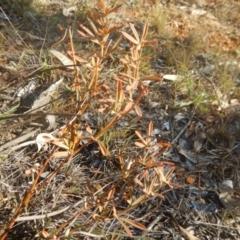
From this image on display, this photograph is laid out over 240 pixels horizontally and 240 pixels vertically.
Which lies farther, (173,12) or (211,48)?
(173,12)

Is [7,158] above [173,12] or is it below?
below

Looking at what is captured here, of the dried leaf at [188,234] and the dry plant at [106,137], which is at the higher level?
the dry plant at [106,137]

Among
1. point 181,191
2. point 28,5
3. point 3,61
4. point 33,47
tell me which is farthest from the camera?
point 28,5

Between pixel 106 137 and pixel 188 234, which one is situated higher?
pixel 106 137

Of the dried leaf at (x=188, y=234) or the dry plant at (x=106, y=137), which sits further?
the dried leaf at (x=188, y=234)

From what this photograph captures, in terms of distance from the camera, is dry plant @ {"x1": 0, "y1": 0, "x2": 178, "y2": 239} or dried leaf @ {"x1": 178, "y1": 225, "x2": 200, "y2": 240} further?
dried leaf @ {"x1": 178, "y1": 225, "x2": 200, "y2": 240}

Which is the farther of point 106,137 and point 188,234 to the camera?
point 106,137

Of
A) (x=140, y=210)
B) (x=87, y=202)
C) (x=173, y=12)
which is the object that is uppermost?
(x=173, y=12)

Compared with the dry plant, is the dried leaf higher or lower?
lower

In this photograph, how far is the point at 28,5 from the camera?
2797mm

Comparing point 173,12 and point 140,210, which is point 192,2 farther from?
point 140,210

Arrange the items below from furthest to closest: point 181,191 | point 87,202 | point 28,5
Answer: point 28,5
point 181,191
point 87,202

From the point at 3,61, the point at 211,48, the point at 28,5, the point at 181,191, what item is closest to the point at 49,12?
the point at 28,5

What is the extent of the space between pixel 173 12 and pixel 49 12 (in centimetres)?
92
